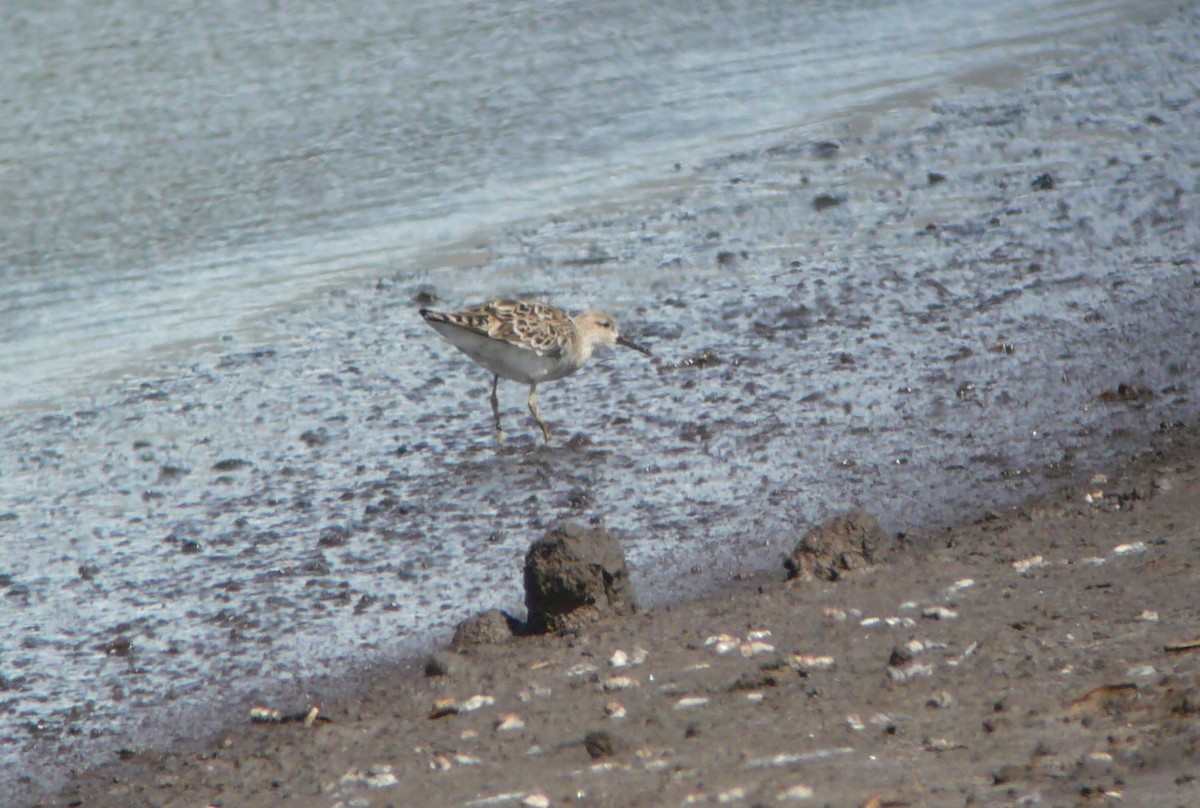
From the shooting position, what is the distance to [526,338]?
24.1ft

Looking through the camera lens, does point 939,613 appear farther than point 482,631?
No

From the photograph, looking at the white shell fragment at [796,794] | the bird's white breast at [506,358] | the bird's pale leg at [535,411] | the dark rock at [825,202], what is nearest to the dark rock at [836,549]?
the white shell fragment at [796,794]

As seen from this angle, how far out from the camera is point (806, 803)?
360 centimetres

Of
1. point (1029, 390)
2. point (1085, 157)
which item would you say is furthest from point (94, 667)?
point (1085, 157)

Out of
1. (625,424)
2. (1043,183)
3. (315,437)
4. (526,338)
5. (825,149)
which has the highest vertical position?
(825,149)

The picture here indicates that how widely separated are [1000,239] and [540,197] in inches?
111

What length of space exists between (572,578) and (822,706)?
1.06m

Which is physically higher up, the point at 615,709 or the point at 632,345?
the point at 632,345

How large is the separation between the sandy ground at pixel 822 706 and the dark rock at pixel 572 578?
0.08 meters

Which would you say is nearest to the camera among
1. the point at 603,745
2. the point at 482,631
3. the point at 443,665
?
the point at 603,745

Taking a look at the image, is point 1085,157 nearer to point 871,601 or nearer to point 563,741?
point 871,601

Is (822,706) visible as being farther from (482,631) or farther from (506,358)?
(506,358)

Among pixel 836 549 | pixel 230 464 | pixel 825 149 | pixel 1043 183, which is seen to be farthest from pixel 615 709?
pixel 825 149

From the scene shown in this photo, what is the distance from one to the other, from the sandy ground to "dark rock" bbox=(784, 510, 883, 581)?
0.21 ft
